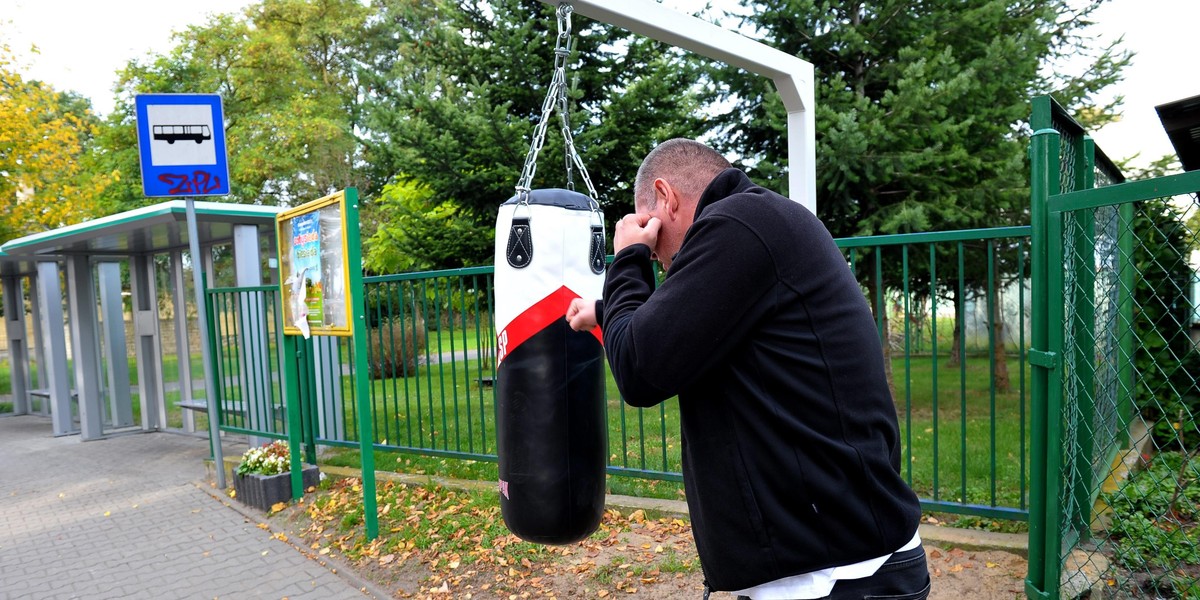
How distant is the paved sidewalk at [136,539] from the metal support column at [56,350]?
1864 mm

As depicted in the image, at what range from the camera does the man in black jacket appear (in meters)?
1.62

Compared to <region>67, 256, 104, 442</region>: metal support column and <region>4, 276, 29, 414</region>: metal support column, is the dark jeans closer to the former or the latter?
<region>67, 256, 104, 442</region>: metal support column

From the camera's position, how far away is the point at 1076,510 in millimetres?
3391

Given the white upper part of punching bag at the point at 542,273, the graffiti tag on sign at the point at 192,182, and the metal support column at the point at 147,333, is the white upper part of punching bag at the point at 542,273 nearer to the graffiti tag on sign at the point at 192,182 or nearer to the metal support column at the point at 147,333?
the graffiti tag on sign at the point at 192,182

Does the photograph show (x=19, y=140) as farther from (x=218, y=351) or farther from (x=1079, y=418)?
(x=1079, y=418)

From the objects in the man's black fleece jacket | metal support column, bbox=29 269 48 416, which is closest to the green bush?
the man's black fleece jacket

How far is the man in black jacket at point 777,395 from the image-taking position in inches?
63.8

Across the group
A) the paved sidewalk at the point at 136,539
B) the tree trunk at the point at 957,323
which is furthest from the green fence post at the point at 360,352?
the tree trunk at the point at 957,323

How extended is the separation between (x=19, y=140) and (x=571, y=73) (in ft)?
31.0

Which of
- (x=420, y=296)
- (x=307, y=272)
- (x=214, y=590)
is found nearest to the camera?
(x=214, y=590)

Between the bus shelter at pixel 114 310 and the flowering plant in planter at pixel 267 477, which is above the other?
the bus shelter at pixel 114 310

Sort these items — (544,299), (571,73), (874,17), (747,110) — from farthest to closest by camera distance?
(571,73)
(747,110)
(874,17)
(544,299)

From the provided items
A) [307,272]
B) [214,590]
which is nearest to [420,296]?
[307,272]

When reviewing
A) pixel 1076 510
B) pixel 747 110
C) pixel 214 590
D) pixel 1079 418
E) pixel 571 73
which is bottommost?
pixel 214 590
